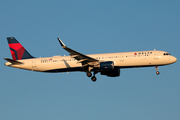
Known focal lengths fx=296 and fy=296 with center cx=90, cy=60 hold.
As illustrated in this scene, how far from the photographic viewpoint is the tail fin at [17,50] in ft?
198

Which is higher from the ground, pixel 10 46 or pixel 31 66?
pixel 10 46

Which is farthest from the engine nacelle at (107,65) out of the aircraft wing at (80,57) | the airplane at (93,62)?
the aircraft wing at (80,57)

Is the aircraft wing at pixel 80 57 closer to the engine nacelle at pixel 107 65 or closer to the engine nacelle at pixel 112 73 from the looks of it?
the engine nacelle at pixel 107 65

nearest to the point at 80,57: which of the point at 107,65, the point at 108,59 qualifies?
the point at 107,65

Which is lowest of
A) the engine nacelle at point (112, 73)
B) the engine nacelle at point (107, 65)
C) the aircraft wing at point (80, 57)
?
the engine nacelle at point (112, 73)

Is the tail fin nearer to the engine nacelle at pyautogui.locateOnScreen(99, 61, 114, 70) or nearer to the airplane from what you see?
the airplane

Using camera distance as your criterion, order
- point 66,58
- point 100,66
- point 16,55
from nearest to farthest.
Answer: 1. point 100,66
2. point 66,58
3. point 16,55

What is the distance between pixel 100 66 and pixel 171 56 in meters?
13.0

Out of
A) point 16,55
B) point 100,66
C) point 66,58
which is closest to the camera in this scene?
point 100,66

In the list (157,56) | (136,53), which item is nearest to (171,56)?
(157,56)

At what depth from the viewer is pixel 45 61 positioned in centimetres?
5722

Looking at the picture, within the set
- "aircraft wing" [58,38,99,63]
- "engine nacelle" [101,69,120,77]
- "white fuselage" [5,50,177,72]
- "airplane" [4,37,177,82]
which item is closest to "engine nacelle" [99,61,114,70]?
"airplane" [4,37,177,82]

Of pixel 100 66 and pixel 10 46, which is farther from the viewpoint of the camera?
pixel 10 46

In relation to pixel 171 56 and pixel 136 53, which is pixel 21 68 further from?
pixel 171 56
